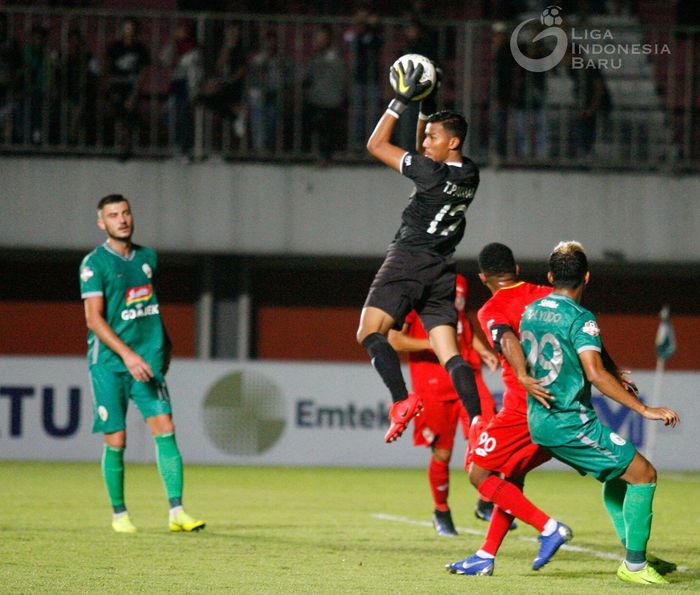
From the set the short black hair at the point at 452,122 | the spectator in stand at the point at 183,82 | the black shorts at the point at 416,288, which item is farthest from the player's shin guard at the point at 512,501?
the spectator in stand at the point at 183,82

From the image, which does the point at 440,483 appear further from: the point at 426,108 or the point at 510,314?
the point at 426,108

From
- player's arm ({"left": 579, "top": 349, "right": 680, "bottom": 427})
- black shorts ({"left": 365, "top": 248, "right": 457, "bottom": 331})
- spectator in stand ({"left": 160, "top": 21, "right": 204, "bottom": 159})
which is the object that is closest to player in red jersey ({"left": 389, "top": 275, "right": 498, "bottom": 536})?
black shorts ({"left": 365, "top": 248, "right": 457, "bottom": 331})

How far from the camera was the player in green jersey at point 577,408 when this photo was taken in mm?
6605

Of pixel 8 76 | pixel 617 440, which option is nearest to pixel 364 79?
pixel 8 76

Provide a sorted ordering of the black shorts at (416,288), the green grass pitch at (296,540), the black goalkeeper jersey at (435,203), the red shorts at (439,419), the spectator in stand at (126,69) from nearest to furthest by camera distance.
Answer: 1. the green grass pitch at (296,540)
2. the black goalkeeper jersey at (435,203)
3. the black shorts at (416,288)
4. the red shorts at (439,419)
5. the spectator in stand at (126,69)

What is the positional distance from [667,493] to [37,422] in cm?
767

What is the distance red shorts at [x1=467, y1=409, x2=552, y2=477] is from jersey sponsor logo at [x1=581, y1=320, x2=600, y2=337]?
0.80 meters

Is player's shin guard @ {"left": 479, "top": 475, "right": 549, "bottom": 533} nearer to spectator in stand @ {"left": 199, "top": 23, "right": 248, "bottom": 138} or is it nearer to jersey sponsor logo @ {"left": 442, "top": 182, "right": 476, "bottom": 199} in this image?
jersey sponsor logo @ {"left": 442, "top": 182, "right": 476, "bottom": 199}

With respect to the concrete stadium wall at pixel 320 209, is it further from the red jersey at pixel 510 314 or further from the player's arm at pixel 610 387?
the player's arm at pixel 610 387

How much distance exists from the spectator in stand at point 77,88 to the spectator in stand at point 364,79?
11.5 feet

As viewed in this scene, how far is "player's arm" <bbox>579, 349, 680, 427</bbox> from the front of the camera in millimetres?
6379

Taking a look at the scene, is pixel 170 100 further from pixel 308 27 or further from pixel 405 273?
pixel 405 273

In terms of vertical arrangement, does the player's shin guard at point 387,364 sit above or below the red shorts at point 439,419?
above

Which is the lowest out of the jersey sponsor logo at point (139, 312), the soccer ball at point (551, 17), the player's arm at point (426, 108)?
the jersey sponsor logo at point (139, 312)
